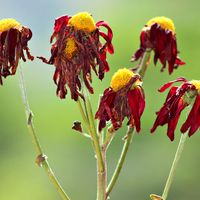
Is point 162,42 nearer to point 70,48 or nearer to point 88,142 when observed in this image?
point 70,48

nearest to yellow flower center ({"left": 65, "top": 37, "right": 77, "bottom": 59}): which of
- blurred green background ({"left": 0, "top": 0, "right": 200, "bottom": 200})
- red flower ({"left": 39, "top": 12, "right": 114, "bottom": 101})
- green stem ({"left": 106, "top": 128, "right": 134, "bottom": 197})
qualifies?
red flower ({"left": 39, "top": 12, "right": 114, "bottom": 101})

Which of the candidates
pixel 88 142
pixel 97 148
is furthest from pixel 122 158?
pixel 88 142

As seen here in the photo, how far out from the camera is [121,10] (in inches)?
241

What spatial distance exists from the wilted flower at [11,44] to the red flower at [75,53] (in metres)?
0.05

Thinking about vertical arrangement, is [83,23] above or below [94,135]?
above

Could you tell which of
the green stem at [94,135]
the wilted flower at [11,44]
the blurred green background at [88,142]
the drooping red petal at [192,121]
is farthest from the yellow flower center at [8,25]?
the blurred green background at [88,142]

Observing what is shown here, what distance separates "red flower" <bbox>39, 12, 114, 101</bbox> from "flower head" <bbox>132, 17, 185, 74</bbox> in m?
0.15

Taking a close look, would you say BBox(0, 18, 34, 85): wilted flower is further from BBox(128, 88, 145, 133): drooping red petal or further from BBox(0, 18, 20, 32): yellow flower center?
BBox(128, 88, 145, 133): drooping red petal

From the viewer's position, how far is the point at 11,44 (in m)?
0.83

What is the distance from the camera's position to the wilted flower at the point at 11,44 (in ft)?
2.73

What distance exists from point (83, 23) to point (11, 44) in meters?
0.10

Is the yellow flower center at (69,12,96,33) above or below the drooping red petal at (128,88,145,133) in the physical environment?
above

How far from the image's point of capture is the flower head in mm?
935

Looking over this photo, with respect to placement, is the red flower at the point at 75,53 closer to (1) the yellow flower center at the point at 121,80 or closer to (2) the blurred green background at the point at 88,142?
(1) the yellow flower center at the point at 121,80
